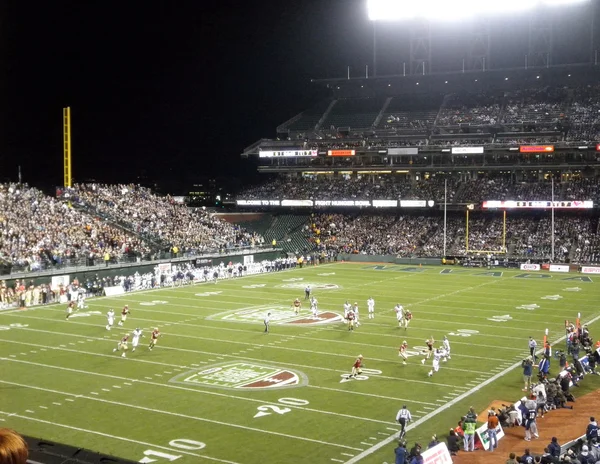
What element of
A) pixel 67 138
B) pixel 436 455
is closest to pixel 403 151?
pixel 67 138

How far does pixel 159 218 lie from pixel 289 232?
17993mm

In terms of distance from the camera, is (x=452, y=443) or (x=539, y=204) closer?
(x=452, y=443)

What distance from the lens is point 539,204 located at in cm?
5947

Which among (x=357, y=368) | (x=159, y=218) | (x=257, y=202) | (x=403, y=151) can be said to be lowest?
(x=357, y=368)

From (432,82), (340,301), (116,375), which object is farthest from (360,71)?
(116,375)

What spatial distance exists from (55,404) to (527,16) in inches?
2742

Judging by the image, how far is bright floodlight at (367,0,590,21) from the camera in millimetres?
60562

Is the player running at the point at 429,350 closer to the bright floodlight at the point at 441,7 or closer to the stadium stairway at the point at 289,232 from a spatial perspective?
the stadium stairway at the point at 289,232

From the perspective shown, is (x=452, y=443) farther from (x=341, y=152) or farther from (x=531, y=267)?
(x=341, y=152)

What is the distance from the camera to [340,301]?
122 feet

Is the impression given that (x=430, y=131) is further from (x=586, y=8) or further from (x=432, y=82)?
(x=586, y=8)

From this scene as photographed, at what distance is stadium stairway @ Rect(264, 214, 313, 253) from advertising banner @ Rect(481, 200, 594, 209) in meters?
17.2

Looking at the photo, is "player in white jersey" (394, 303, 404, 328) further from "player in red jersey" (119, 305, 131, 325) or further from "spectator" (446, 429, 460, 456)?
"spectator" (446, 429, 460, 456)

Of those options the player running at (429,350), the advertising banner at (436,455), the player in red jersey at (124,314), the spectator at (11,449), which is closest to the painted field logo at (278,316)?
the player in red jersey at (124,314)
